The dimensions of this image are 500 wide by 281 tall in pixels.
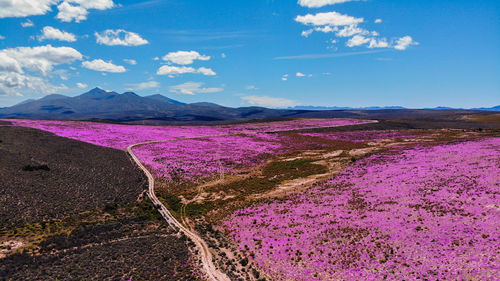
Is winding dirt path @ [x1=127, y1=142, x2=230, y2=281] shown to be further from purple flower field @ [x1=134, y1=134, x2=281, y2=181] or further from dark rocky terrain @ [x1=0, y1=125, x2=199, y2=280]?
purple flower field @ [x1=134, y1=134, x2=281, y2=181]

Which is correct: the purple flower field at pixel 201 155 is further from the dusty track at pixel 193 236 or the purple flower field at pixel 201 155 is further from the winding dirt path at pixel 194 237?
the winding dirt path at pixel 194 237

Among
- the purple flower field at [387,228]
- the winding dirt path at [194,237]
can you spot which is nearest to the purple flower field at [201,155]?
the winding dirt path at [194,237]

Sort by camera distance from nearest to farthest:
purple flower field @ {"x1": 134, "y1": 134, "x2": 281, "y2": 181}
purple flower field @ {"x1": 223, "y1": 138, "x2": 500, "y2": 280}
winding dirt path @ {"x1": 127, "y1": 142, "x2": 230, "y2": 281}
A: purple flower field @ {"x1": 223, "y1": 138, "x2": 500, "y2": 280} → winding dirt path @ {"x1": 127, "y1": 142, "x2": 230, "y2": 281} → purple flower field @ {"x1": 134, "y1": 134, "x2": 281, "y2": 181}

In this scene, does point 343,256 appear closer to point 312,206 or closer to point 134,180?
point 312,206

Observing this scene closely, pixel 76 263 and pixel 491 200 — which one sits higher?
pixel 491 200

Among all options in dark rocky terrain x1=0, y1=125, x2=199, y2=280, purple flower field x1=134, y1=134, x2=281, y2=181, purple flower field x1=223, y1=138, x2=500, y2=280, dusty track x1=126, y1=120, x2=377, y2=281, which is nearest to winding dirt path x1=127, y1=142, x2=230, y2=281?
dusty track x1=126, y1=120, x2=377, y2=281

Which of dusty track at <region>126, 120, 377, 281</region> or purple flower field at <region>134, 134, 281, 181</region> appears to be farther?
purple flower field at <region>134, 134, 281, 181</region>

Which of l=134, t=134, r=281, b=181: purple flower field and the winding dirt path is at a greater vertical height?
l=134, t=134, r=281, b=181: purple flower field

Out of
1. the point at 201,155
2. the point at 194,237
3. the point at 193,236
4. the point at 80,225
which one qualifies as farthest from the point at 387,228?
the point at 201,155

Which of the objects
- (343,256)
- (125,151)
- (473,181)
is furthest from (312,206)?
(125,151)
